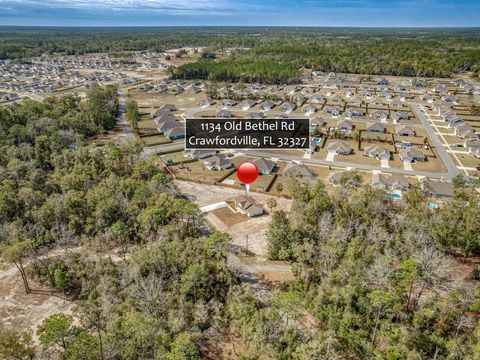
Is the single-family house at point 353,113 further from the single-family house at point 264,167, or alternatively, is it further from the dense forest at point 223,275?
the dense forest at point 223,275

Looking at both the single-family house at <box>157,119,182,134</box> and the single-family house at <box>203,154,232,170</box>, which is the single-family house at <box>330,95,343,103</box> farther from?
the single-family house at <box>203,154,232,170</box>

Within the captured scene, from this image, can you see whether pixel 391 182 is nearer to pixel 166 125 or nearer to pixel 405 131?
pixel 405 131

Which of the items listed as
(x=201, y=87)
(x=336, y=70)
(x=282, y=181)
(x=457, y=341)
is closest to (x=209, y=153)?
(x=282, y=181)

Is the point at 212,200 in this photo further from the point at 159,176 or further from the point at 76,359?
the point at 76,359

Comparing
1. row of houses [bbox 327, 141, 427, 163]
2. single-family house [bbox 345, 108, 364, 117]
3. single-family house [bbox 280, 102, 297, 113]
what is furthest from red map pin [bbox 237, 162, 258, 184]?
single-family house [bbox 345, 108, 364, 117]

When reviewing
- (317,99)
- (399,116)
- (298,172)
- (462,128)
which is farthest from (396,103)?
(298,172)

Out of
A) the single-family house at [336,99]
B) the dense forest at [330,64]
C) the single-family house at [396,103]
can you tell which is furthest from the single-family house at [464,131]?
the dense forest at [330,64]
